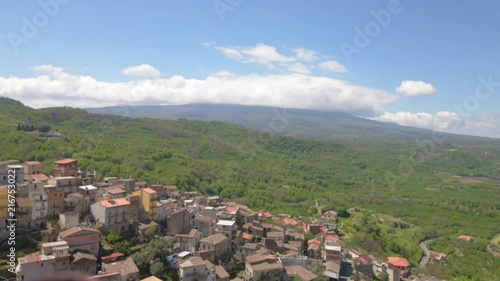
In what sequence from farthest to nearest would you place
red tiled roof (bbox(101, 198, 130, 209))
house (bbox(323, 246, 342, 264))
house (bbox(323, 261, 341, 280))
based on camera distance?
house (bbox(323, 246, 342, 264))
house (bbox(323, 261, 341, 280))
red tiled roof (bbox(101, 198, 130, 209))

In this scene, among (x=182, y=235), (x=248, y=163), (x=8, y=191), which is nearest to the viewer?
(x=8, y=191)

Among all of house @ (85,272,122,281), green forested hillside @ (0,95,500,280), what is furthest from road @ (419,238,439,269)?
house @ (85,272,122,281)

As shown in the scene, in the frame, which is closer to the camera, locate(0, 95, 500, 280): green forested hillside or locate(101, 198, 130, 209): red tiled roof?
locate(101, 198, 130, 209): red tiled roof

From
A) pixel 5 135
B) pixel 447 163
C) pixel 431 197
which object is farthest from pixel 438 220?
pixel 447 163

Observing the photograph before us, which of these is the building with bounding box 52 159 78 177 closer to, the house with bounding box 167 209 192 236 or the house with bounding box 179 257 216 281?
the house with bounding box 167 209 192 236

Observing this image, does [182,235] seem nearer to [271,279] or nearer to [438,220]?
[271,279]

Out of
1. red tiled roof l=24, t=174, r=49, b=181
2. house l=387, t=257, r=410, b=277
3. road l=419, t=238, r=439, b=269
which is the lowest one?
road l=419, t=238, r=439, b=269

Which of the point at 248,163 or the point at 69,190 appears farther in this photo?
the point at 248,163
